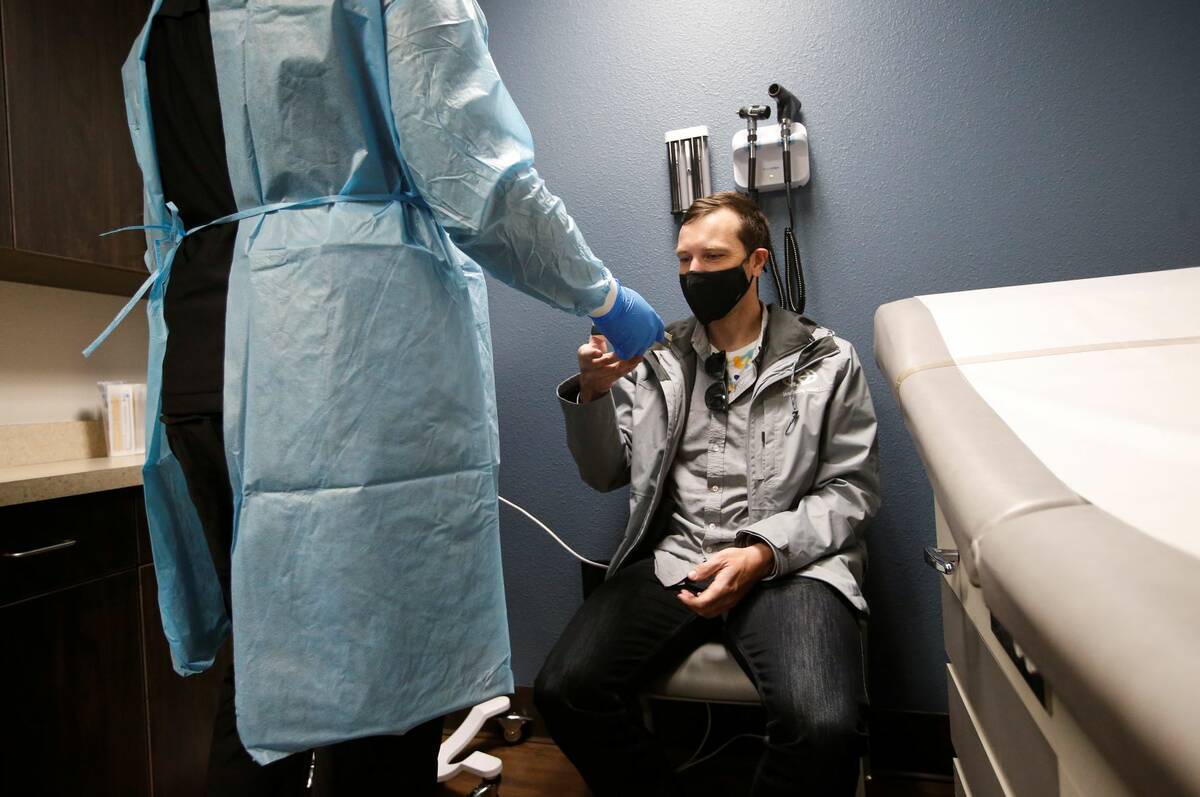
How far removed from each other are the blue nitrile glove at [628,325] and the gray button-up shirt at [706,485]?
37 cm

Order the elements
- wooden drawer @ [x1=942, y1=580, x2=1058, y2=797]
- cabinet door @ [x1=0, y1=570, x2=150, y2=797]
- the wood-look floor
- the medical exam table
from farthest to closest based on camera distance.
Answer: the wood-look floor, cabinet door @ [x1=0, y1=570, x2=150, y2=797], wooden drawer @ [x1=942, y1=580, x2=1058, y2=797], the medical exam table

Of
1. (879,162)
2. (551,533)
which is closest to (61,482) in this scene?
(551,533)

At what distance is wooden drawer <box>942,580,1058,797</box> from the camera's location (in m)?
0.54

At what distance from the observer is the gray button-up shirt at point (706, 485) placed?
1247mm

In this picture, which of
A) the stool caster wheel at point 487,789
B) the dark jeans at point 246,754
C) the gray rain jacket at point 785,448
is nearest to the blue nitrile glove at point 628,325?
the gray rain jacket at point 785,448

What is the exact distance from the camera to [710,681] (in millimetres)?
1089

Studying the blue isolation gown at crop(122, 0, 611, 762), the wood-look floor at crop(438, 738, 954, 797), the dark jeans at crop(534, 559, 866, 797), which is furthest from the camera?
the wood-look floor at crop(438, 738, 954, 797)

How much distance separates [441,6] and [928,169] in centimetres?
116

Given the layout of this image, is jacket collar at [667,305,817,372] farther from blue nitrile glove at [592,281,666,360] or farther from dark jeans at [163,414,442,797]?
dark jeans at [163,414,442,797]

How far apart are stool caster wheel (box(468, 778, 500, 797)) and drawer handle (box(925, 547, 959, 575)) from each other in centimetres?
104

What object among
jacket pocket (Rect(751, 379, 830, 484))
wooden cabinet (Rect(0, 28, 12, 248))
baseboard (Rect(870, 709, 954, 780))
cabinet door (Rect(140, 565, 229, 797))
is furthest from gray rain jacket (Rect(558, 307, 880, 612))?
wooden cabinet (Rect(0, 28, 12, 248))

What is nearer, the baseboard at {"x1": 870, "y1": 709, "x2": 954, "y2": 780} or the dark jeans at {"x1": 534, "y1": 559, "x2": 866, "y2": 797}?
the dark jeans at {"x1": 534, "y1": 559, "x2": 866, "y2": 797}

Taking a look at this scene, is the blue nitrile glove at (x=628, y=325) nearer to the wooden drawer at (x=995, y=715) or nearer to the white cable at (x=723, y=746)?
the wooden drawer at (x=995, y=715)

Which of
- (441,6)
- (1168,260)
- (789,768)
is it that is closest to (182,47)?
(441,6)
